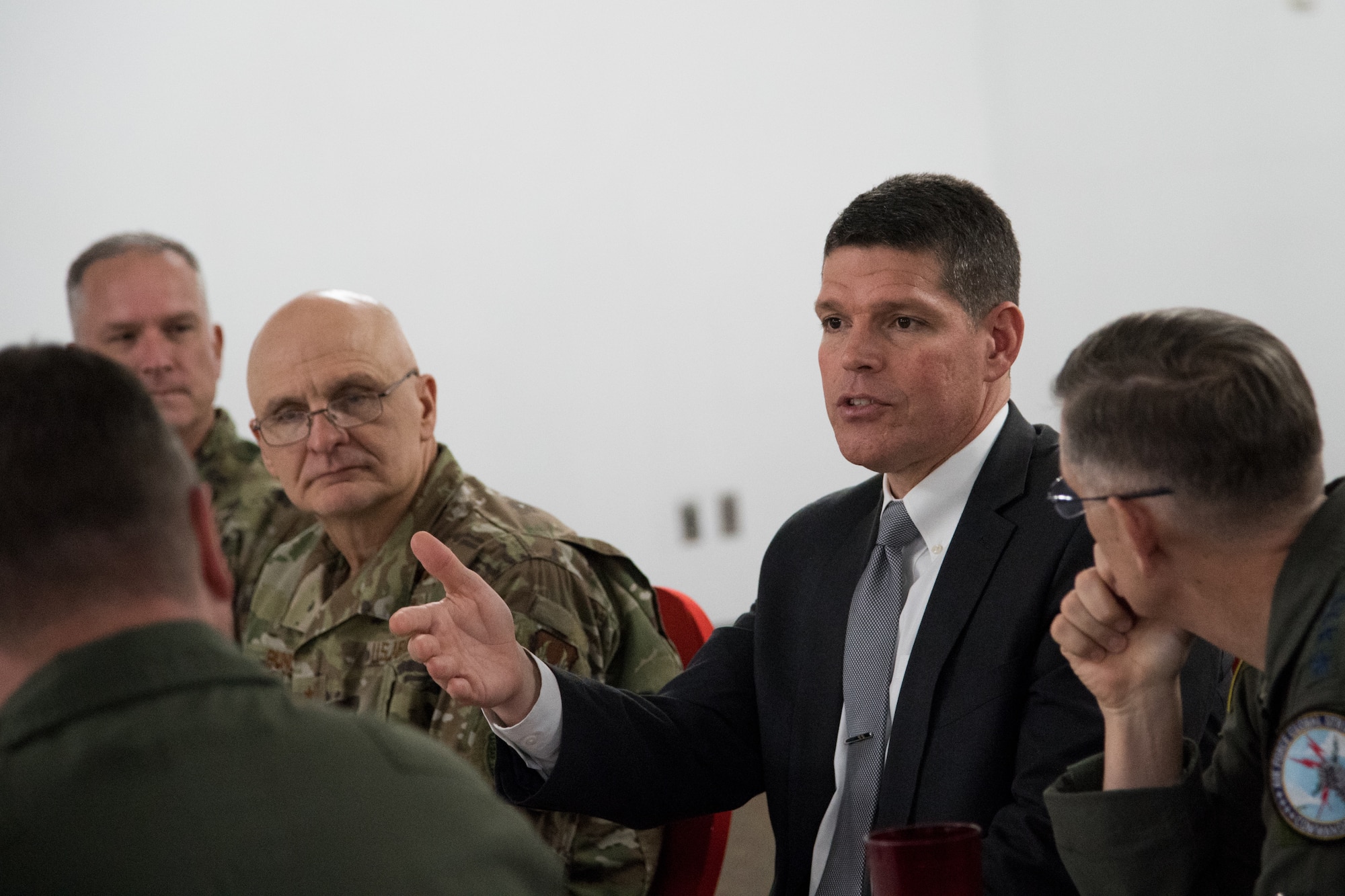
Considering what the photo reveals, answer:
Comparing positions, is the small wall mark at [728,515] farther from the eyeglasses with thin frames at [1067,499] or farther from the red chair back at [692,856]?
the eyeglasses with thin frames at [1067,499]

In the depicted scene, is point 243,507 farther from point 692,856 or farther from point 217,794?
point 217,794

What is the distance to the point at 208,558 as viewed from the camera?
97 cm

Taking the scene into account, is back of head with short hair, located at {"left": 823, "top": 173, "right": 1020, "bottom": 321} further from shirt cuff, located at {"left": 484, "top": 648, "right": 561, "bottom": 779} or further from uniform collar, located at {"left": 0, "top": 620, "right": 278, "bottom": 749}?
uniform collar, located at {"left": 0, "top": 620, "right": 278, "bottom": 749}

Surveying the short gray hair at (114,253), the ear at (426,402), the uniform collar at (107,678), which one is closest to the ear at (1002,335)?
the ear at (426,402)

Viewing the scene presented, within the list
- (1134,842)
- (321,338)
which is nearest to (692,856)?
(1134,842)

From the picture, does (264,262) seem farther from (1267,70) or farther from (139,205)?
(1267,70)

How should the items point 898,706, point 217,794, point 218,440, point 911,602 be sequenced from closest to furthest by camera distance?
1. point 217,794
2. point 898,706
3. point 911,602
4. point 218,440

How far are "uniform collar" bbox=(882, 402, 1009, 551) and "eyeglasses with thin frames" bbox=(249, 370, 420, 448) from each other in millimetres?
987

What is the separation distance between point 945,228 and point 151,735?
129 centimetres

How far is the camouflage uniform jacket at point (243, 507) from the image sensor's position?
106 inches

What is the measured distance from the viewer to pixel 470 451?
4172 millimetres

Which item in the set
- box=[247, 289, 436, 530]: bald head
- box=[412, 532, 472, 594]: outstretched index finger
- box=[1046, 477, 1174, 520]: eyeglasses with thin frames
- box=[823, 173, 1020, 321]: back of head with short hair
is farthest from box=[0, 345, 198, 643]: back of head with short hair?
box=[247, 289, 436, 530]: bald head

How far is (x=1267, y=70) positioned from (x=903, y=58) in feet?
3.64

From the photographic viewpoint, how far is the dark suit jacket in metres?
1.51
